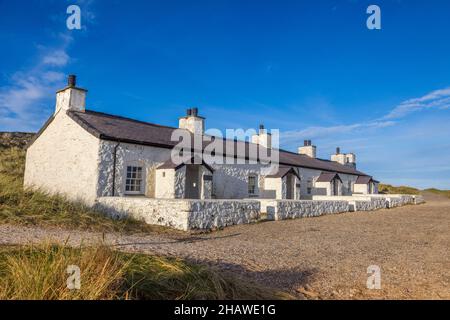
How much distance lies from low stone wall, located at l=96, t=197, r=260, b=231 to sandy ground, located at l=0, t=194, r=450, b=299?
0.61 metres

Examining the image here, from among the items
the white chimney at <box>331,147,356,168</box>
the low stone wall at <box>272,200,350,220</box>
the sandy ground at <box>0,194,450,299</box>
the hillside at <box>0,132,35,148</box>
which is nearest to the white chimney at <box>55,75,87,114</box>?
the sandy ground at <box>0,194,450,299</box>

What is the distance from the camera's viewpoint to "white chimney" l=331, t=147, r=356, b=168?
39594 mm

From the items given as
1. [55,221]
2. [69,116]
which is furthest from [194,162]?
[55,221]

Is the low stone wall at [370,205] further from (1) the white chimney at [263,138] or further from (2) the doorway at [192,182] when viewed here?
(2) the doorway at [192,182]

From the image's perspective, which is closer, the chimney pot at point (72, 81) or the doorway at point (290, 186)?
the chimney pot at point (72, 81)

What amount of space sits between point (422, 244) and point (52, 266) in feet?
29.6

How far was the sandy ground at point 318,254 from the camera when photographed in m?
5.03

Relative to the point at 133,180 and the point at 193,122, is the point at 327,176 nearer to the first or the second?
the point at 193,122

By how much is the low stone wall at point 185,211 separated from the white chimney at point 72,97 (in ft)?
18.6

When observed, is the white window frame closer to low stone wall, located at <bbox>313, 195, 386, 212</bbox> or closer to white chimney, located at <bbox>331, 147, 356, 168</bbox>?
low stone wall, located at <bbox>313, 195, 386, 212</bbox>

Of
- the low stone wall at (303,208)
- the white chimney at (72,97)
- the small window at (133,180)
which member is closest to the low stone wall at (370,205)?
the low stone wall at (303,208)

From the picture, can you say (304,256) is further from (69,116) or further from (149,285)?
(69,116)

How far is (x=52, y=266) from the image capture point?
362 cm

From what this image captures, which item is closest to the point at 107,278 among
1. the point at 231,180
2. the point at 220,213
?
the point at 220,213
